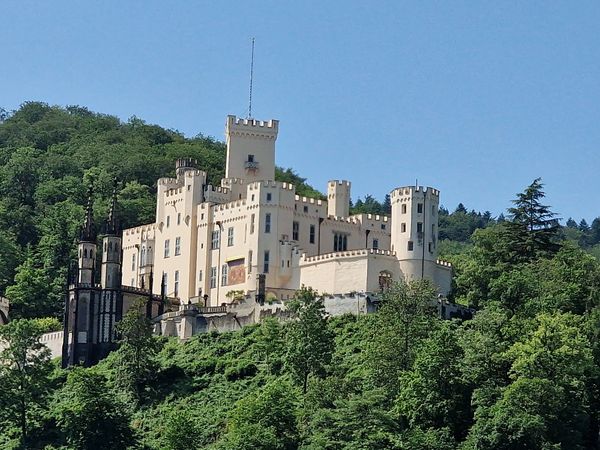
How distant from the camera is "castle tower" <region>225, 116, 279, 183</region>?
119m

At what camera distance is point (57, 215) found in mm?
139375

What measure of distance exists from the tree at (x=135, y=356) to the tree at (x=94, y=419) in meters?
4.55

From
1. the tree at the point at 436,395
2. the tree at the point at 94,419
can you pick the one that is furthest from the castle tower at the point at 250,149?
the tree at the point at 436,395

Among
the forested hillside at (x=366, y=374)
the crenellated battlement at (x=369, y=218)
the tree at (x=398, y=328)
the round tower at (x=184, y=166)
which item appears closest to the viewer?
the forested hillside at (x=366, y=374)

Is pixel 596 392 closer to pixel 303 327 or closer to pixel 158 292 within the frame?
pixel 303 327

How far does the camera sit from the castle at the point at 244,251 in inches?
4227

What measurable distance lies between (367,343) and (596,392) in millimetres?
14154

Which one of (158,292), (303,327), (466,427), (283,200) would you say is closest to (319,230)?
(283,200)

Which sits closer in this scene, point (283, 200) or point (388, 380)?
point (388, 380)

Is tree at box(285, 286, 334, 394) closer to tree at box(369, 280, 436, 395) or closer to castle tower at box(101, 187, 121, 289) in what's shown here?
tree at box(369, 280, 436, 395)

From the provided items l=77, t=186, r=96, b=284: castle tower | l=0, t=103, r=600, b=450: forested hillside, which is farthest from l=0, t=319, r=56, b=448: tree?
l=77, t=186, r=96, b=284: castle tower

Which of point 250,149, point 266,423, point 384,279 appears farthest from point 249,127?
point 266,423

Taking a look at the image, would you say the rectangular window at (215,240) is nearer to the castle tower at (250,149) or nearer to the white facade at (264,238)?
the white facade at (264,238)

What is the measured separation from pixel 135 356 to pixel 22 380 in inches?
269
